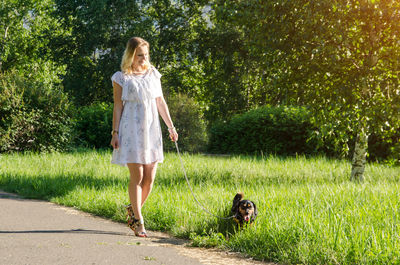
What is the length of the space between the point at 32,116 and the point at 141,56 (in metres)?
9.91

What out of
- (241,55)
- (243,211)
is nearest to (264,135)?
(241,55)

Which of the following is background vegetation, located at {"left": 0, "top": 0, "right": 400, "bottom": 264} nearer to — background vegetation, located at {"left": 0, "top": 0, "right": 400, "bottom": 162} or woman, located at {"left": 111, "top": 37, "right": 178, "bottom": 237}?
background vegetation, located at {"left": 0, "top": 0, "right": 400, "bottom": 162}

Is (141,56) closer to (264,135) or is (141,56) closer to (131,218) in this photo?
(131,218)

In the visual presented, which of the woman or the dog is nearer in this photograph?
the dog

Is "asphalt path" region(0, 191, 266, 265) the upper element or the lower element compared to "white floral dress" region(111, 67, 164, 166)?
lower

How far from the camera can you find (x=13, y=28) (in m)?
40.7

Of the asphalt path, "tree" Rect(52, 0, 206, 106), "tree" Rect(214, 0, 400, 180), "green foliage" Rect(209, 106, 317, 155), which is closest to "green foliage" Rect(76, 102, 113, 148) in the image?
"green foliage" Rect(209, 106, 317, 155)

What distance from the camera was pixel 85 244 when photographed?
507 cm

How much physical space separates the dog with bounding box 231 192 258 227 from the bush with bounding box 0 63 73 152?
10.3 meters

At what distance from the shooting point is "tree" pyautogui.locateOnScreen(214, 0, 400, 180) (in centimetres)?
823

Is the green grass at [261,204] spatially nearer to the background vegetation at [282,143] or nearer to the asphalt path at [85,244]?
the background vegetation at [282,143]

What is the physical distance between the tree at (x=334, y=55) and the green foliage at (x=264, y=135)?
21.4 feet

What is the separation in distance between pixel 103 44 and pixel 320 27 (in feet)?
64.2

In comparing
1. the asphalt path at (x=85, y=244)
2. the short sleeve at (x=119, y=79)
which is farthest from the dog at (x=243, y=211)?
the short sleeve at (x=119, y=79)
